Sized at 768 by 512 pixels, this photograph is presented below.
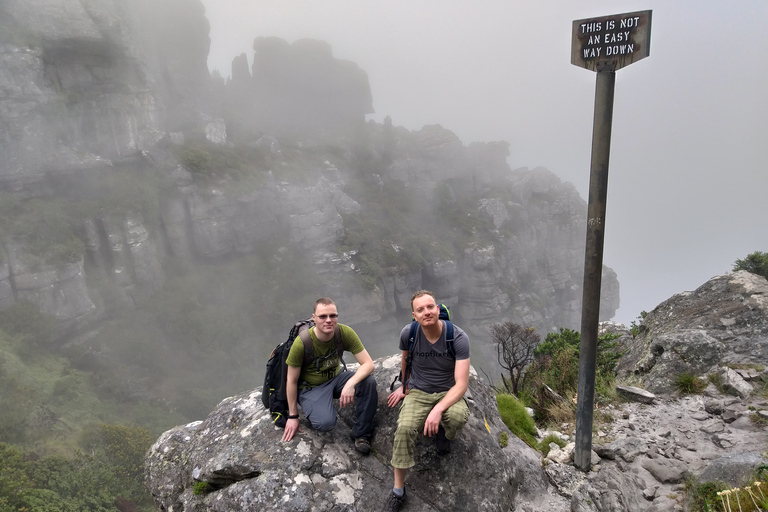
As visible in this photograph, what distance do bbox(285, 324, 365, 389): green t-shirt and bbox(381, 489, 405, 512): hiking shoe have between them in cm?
132

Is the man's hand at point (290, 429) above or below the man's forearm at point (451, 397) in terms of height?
below

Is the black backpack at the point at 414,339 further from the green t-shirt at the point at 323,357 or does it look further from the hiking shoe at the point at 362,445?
the hiking shoe at the point at 362,445

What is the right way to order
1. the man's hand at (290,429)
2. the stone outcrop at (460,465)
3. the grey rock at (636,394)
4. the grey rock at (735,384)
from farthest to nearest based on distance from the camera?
1. the grey rock at (636,394)
2. the grey rock at (735,384)
3. the man's hand at (290,429)
4. the stone outcrop at (460,465)

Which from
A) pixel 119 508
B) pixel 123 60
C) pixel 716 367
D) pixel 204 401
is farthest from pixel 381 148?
pixel 716 367

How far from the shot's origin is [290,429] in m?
4.03

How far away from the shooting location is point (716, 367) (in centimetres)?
684

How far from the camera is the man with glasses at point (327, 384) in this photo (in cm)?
409

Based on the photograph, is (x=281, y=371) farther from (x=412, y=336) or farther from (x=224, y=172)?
(x=224, y=172)

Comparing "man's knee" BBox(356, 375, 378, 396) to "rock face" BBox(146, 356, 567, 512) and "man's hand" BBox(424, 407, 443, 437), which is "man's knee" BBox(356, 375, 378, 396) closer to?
"rock face" BBox(146, 356, 567, 512)

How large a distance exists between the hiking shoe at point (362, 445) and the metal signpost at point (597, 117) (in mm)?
2417

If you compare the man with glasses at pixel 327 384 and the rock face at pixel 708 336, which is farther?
the rock face at pixel 708 336

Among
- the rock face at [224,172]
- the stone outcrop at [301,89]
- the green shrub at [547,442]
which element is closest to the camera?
the green shrub at [547,442]

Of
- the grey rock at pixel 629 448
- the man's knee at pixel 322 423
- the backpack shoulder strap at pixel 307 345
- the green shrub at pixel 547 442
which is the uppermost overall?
the backpack shoulder strap at pixel 307 345

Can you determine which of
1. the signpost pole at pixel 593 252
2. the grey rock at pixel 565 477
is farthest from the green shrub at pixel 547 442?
the signpost pole at pixel 593 252
